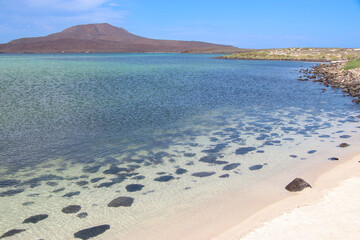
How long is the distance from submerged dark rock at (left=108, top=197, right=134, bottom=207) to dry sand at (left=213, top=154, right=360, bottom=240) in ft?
9.40

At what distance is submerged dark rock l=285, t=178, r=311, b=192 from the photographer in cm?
857

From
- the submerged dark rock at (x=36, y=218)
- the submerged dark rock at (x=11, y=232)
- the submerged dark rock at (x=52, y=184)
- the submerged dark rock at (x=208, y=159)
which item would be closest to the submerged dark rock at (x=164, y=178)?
the submerged dark rock at (x=208, y=159)

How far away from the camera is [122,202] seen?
26.9 ft

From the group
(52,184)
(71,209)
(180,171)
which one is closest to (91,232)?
(71,209)

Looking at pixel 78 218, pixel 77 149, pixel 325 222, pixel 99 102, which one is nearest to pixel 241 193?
pixel 325 222

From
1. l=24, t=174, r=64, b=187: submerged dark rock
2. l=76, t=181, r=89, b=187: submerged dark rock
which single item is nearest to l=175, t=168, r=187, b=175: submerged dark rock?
l=76, t=181, r=89, b=187: submerged dark rock

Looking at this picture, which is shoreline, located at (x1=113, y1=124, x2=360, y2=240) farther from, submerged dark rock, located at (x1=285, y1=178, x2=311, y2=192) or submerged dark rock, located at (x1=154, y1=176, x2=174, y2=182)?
submerged dark rock, located at (x1=154, y1=176, x2=174, y2=182)

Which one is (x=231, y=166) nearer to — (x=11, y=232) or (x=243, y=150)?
(x=243, y=150)

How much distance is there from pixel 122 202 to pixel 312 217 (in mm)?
4920

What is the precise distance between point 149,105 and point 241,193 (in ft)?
50.3

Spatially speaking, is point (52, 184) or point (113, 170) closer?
point (52, 184)

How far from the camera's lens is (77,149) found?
12750mm

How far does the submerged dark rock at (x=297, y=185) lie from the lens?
337 inches

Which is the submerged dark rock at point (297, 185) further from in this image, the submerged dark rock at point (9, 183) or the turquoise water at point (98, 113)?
the submerged dark rock at point (9, 183)
